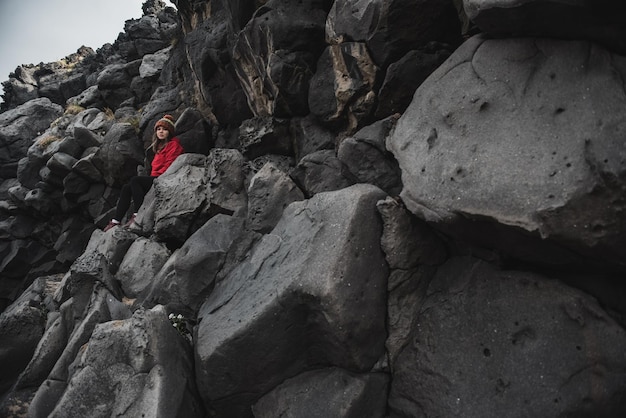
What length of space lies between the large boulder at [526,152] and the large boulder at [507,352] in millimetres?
689

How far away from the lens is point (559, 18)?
19.1 feet

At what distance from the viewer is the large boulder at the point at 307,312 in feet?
22.7

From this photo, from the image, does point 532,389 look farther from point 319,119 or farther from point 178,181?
point 178,181

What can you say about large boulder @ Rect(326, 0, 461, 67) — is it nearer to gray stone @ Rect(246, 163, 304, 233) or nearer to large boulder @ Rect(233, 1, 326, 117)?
large boulder @ Rect(233, 1, 326, 117)

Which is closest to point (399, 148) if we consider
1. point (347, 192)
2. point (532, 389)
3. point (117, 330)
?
point (347, 192)

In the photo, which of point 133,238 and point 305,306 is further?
point 133,238

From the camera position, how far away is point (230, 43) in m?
14.2

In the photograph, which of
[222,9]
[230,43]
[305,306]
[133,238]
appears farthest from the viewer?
[222,9]

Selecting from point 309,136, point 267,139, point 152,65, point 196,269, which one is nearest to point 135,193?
point 267,139

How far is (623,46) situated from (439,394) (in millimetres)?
5745

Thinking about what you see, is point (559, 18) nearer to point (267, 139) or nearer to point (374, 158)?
point (374, 158)

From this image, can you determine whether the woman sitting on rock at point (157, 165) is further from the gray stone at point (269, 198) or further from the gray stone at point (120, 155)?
the gray stone at point (269, 198)

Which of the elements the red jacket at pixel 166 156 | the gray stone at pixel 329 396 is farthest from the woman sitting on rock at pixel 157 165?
the gray stone at pixel 329 396

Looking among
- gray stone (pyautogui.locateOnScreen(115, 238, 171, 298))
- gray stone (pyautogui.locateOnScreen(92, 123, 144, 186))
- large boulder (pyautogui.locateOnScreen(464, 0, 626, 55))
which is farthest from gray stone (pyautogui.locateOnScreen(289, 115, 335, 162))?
gray stone (pyautogui.locateOnScreen(92, 123, 144, 186))
